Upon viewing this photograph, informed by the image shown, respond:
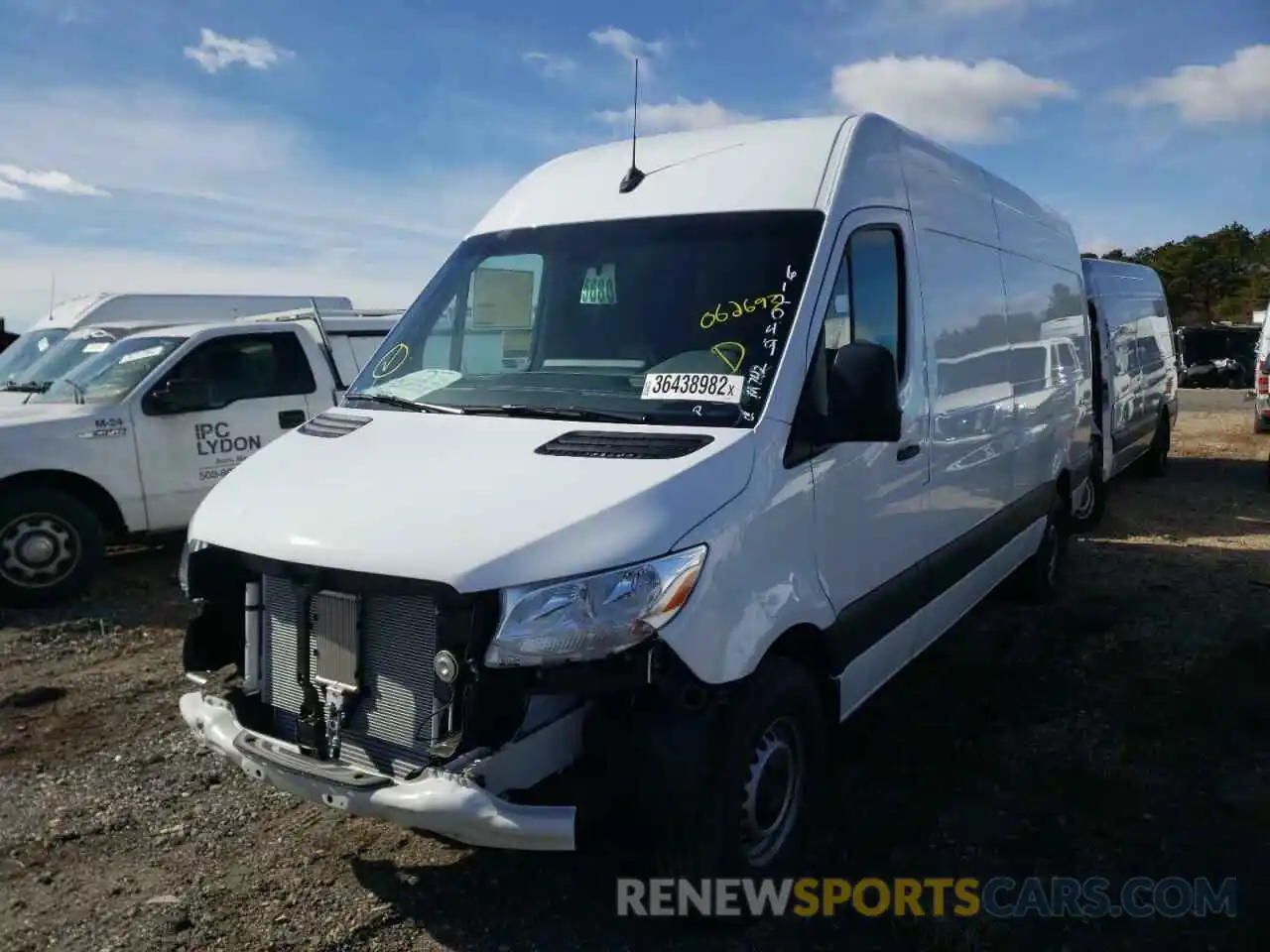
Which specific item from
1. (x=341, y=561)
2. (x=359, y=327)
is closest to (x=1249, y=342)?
(x=359, y=327)

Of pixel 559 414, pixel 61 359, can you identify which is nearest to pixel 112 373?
pixel 61 359

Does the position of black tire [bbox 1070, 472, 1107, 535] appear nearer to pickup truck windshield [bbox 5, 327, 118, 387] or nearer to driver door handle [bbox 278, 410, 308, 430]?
driver door handle [bbox 278, 410, 308, 430]

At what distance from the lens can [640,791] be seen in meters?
2.86

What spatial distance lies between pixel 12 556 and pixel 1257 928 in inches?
300

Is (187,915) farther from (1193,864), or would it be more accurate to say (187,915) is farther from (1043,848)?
(1193,864)

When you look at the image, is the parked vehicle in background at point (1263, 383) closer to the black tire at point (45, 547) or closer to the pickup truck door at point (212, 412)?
the pickup truck door at point (212, 412)

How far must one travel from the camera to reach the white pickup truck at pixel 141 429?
738cm

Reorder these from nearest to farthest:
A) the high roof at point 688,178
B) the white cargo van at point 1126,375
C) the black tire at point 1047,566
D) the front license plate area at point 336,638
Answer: the front license plate area at point 336,638 → the high roof at point 688,178 → the black tire at point 1047,566 → the white cargo van at point 1126,375

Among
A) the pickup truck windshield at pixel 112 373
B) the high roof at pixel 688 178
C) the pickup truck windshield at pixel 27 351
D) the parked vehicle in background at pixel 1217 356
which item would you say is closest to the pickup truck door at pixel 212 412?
the pickup truck windshield at pixel 112 373

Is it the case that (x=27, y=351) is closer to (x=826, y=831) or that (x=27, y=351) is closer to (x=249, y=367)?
(x=249, y=367)

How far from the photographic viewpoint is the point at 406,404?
3.96 metres

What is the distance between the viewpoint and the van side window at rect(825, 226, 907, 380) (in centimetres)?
369

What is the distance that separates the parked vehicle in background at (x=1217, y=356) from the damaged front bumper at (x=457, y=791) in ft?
106

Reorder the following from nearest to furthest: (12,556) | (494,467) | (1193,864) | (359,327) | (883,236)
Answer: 1. (494,467)
2. (1193,864)
3. (883,236)
4. (12,556)
5. (359,327)
